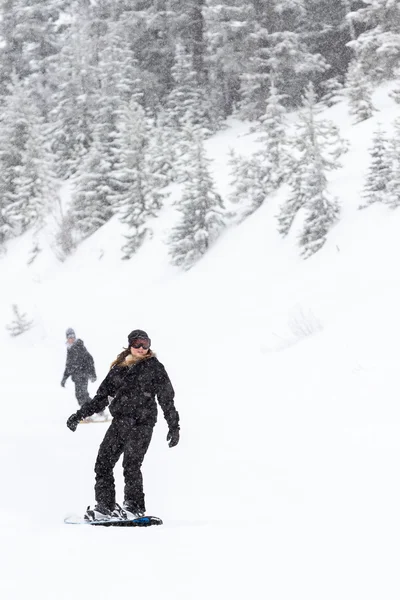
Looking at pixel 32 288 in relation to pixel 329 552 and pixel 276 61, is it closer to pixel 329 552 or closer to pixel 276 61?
pixel 276 61

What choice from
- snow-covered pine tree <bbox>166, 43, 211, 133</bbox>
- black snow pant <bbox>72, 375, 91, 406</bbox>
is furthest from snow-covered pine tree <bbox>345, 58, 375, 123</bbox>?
black snow pant <bbox>72, 375, 91, 406</bbox>

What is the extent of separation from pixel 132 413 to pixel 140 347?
0.57 meters

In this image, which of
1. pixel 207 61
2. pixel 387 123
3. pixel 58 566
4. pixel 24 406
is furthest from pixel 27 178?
pixel 58 566

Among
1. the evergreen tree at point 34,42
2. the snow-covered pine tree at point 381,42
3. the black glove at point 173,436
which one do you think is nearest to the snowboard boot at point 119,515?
the black glove at point 173,436

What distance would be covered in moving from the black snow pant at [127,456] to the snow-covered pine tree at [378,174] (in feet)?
42.9

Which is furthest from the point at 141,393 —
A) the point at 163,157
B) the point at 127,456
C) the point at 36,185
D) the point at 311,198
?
the point at 36,185

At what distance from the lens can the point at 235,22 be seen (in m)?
32.9

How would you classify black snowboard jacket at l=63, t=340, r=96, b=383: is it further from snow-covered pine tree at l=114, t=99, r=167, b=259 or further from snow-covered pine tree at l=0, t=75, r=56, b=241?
snow-covered pine tree at l=0, t=75, r=56, b=241

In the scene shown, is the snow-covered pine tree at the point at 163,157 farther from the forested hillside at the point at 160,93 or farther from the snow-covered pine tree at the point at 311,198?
the snow-covered pine tree at the point at 311,198

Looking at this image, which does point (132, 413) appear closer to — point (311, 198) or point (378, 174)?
point (311, 198)

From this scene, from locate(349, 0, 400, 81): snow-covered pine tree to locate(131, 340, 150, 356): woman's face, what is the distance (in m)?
24.1

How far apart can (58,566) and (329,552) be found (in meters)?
1.66

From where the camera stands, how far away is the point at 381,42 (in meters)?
27.4

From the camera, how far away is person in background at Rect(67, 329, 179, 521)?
5.97 meters
